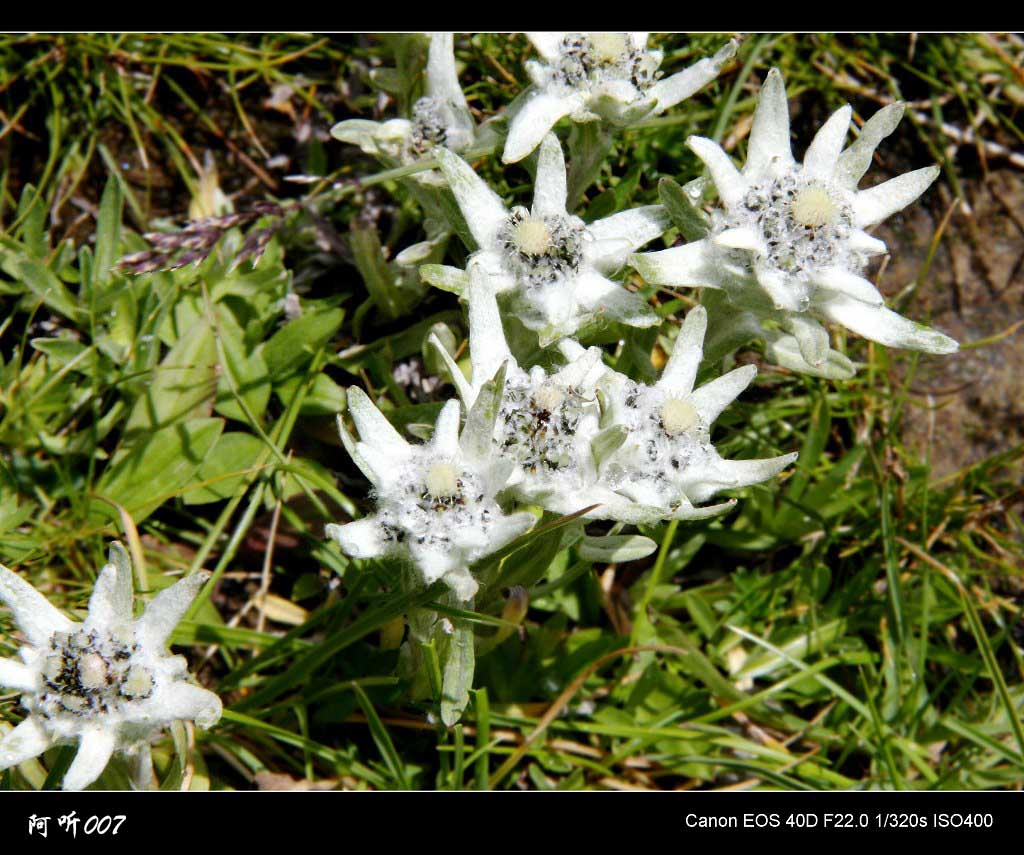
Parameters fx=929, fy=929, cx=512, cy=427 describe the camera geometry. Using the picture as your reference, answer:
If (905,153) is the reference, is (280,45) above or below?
above

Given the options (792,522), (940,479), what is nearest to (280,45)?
(792,522)

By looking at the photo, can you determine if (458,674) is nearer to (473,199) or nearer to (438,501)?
(438,501)

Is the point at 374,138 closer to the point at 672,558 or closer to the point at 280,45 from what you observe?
the point at 280,45

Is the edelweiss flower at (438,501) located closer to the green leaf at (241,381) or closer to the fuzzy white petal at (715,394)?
the fuzzy white petal at (715,394)

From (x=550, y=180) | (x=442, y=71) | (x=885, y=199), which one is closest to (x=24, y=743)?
(x=550, y=180)

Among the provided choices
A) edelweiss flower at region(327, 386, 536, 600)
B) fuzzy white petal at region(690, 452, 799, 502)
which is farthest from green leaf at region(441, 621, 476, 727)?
fuzzy white petal at region(690, 452, 799, 502)

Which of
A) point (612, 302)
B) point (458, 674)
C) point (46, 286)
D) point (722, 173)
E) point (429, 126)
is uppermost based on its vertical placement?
point (429, 126)
